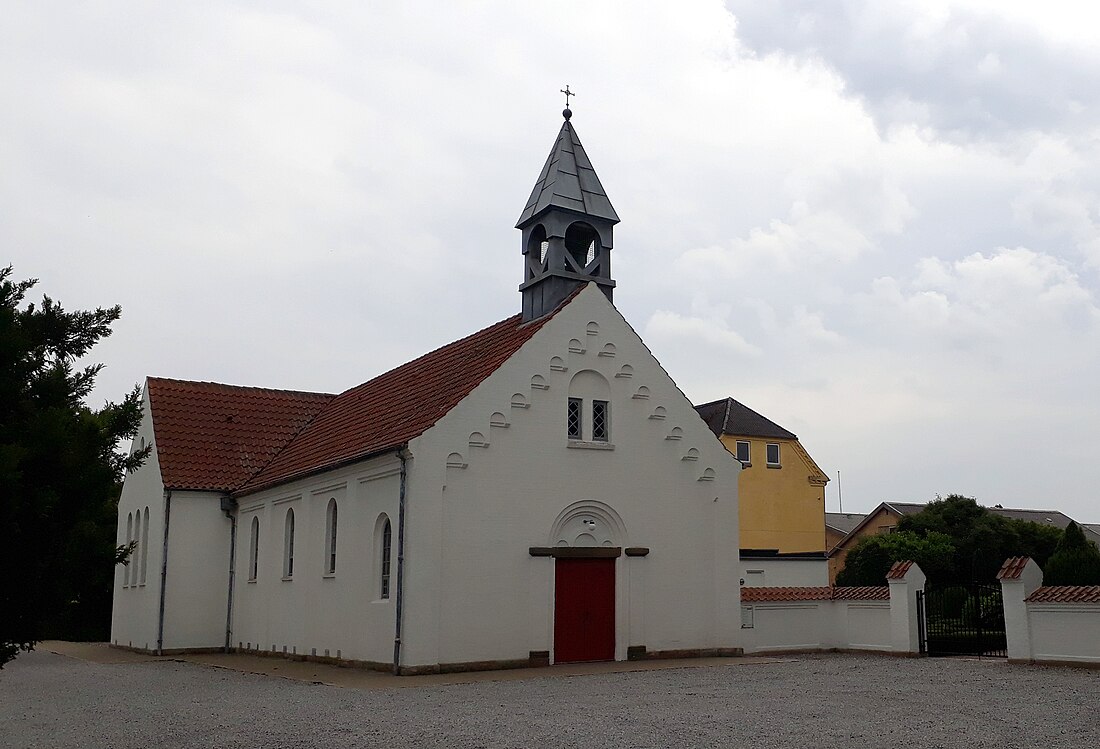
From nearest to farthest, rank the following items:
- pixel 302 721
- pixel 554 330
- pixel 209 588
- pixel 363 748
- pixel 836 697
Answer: pixel 363 748 → pixel 302 721 → pixel 836 697 → pixel 554 330 → pixel 209 588

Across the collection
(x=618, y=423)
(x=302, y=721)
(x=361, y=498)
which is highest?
(x=618, y=423)

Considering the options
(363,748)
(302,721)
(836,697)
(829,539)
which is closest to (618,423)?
(836,697)

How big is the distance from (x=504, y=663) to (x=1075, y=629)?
35.6 ft

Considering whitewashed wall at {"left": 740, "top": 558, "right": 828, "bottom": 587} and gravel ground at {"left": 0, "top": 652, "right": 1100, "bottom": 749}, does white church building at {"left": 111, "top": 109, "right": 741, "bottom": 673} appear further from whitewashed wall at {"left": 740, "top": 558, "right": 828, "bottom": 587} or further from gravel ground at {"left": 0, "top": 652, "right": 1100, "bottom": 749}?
whitewashed wall at {"left": 740, "top": 558, "right": 828, "bottom": 587}

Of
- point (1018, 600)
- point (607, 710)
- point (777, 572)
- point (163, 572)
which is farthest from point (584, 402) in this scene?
point (777, 572)

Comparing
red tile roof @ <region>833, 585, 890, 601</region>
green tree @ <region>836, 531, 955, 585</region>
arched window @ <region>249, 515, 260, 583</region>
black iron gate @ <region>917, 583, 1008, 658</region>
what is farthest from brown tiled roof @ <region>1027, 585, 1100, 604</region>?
green tree @ <region>836, 531, 955, 585</region>

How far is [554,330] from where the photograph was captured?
76.5 feet

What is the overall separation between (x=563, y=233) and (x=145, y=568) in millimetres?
16210

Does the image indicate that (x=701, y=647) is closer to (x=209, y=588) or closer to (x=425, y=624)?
(x=425, y=624)

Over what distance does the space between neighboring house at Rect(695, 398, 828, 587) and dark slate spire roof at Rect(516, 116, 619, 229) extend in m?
32.6

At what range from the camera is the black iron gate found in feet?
74.8

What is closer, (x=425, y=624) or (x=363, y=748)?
(x=363, y=748)

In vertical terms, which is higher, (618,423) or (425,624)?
(618,423)

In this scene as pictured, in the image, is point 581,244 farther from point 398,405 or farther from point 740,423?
point 740,423
